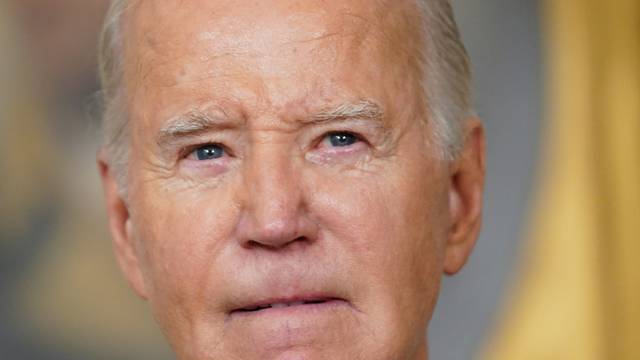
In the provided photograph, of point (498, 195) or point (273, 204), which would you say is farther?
point (498, 195)

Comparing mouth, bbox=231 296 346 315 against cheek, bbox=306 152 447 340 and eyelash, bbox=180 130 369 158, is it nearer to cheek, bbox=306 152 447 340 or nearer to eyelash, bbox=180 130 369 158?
cheek, bbox=306 152 447 340

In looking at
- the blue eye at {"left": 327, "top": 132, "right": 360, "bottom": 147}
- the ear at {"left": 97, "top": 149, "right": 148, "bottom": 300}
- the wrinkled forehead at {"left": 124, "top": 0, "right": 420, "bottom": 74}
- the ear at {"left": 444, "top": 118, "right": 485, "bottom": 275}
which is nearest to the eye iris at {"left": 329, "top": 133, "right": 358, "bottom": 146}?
the blue eye at {"left": 327, "top": 132, "right": 360, "bottom": 147}

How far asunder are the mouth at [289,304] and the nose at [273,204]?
0.29ft

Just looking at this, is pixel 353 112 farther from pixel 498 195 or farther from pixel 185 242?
pixel 498 195

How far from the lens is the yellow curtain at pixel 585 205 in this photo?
3.76 meters

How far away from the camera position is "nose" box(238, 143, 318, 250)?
248 cm

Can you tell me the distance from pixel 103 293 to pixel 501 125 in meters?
1.07

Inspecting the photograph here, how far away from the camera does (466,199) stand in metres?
2.84

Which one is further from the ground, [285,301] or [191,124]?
[191,124]

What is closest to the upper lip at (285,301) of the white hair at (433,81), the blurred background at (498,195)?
the white hair at (433,81)

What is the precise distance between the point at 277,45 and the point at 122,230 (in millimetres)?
531

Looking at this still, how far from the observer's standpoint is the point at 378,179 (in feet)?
8.54

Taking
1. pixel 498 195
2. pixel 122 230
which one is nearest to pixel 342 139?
pixel 122 230

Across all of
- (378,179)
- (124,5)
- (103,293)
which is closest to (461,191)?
(378,179)
